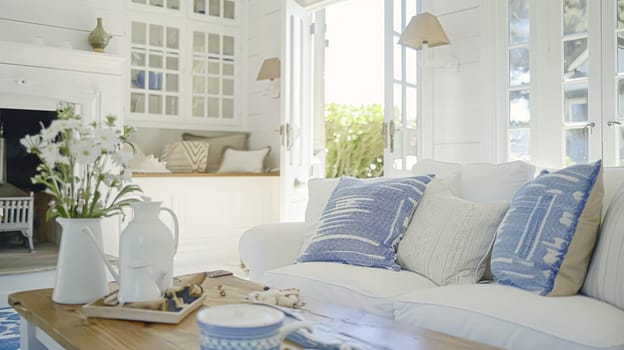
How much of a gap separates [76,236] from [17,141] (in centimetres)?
287

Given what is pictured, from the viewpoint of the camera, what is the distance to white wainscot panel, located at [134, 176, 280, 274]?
479cm

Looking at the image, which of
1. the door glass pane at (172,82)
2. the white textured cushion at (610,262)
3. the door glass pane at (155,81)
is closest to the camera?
the white textured cushion at (610,262)

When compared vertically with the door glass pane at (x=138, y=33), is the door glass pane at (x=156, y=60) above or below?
below

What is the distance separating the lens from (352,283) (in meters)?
2.07

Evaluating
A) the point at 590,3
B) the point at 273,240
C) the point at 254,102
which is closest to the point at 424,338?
the point at 273,240

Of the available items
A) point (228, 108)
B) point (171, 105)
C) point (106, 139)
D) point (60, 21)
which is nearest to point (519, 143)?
point (106, 139)

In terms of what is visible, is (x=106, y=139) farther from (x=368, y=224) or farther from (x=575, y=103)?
(x=575, y=103)

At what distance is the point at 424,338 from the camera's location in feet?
4.36

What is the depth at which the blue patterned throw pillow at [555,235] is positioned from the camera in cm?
183

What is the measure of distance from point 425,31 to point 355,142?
13.0 feet

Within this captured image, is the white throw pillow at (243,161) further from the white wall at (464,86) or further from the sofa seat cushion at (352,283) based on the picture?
the sofa seat cushion at (352,283)

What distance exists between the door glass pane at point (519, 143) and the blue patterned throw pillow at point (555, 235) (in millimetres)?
1545

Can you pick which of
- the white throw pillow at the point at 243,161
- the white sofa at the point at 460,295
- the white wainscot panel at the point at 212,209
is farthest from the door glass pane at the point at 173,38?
the white sofa at the point at 460,295

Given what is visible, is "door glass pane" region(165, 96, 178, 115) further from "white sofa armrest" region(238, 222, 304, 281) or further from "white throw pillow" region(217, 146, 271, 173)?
"white sofa armrest" region(238, 222, 304, 281)
